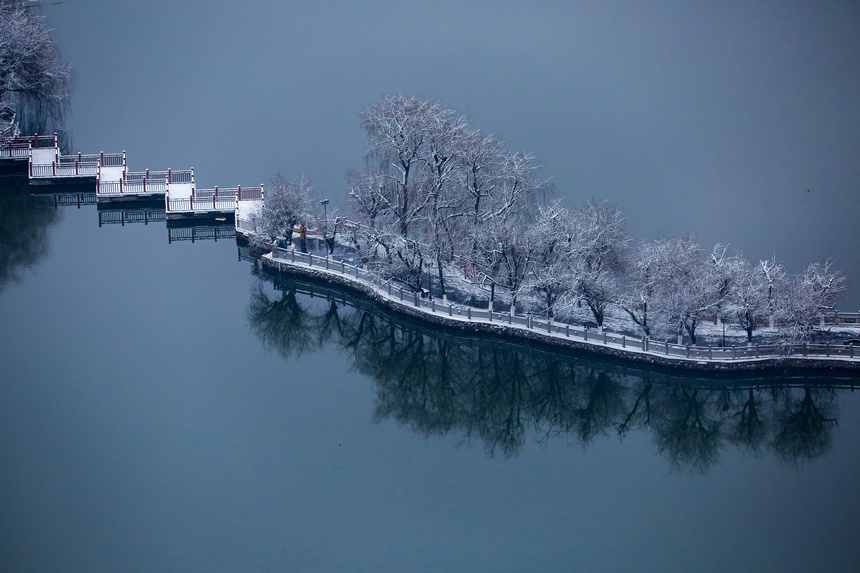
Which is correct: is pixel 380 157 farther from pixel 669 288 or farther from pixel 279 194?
pixel 669 288

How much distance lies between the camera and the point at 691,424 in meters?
72.1

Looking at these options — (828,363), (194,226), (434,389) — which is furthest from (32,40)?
(828,363)

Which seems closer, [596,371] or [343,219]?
[596,371]

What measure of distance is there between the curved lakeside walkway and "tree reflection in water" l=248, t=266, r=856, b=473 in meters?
0.68

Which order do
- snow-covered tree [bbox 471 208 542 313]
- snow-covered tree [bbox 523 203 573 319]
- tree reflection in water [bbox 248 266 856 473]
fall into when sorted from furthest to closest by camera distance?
1. snow-covered tree [bbox 471 208 542 313]
2. snow-covered tree [bbox 523 203 573 319]
3. tree reflection in water [bbox 248 266 856 473]

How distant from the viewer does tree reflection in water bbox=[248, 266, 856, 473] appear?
71.1 meters

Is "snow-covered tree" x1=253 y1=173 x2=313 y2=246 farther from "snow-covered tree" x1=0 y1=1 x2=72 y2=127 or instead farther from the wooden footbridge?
"snow-covered tree" x1=0 y1=1 x2=72 y2=127

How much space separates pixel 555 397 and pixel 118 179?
121ft

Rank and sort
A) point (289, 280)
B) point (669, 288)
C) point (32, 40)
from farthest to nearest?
point (32, 40) → point (289, 280) → point (669, 288)

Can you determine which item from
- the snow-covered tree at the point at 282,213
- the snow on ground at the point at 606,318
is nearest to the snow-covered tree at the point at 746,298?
the snow on ground at the point at 606,318

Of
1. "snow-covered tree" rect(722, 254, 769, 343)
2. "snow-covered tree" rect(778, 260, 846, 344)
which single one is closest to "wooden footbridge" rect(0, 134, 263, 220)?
"snow-covered tree" rect(722, 254, 769, 343)

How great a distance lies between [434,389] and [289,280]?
14.7 m

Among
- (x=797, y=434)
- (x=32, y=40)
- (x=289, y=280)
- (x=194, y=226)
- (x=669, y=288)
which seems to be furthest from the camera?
(x=32, y=40)

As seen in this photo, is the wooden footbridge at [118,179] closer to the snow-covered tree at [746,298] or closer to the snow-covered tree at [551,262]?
the snow-covered tree at [551,262]
